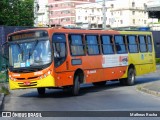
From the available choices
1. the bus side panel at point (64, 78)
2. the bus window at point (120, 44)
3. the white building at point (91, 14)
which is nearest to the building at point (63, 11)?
the white building at point (91, 14)

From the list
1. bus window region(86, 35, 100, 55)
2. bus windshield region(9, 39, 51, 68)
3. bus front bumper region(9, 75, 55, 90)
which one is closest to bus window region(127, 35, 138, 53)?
bus window region(86, 35, 100, 55)

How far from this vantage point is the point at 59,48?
18891 millimetres

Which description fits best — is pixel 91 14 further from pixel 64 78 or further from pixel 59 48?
pixel 64 78

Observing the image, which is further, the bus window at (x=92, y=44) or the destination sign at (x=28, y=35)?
the bus window at (x=92, y=44)

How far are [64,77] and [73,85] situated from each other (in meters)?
0.76

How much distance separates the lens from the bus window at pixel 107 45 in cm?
2266

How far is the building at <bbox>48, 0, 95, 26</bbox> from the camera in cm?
14812

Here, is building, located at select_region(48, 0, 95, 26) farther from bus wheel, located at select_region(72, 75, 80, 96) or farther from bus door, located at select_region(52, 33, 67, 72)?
bus door, located at select_region(52, 33, 67, 72)

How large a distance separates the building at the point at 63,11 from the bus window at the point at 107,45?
→ 12261cm

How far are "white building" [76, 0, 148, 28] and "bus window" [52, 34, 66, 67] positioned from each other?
10905cm

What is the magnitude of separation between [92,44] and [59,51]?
123 inches

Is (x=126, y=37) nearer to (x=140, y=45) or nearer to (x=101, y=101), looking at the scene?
(x=140, y=45)

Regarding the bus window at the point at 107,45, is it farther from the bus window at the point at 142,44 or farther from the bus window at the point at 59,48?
the bus window at the point at 59,48

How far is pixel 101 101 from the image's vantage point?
55.6ft
